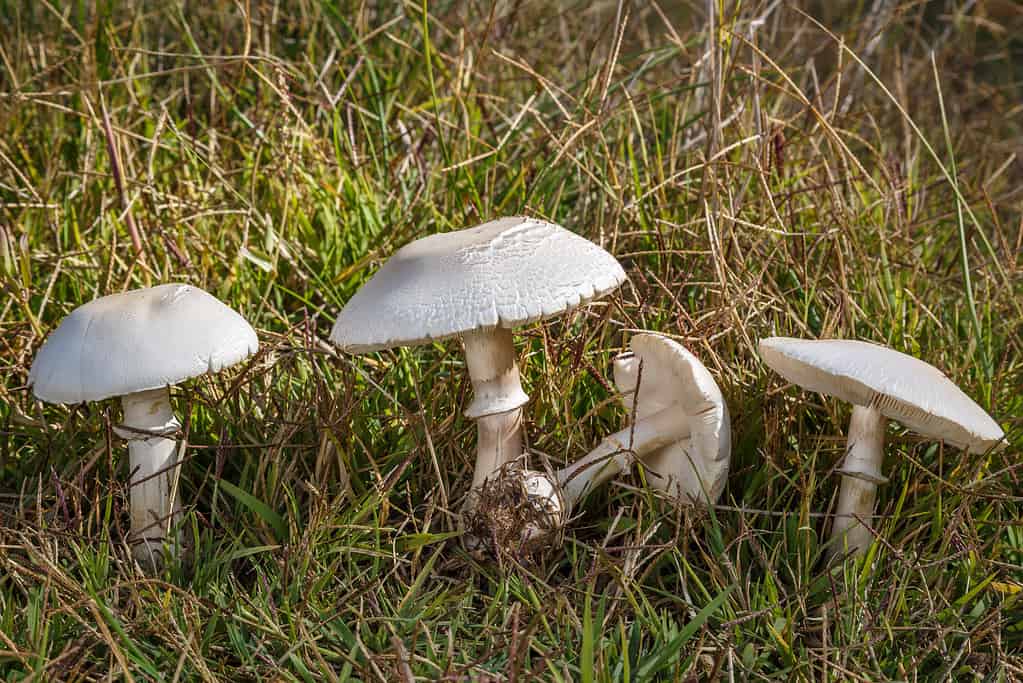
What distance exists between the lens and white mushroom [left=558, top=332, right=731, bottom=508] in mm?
2316

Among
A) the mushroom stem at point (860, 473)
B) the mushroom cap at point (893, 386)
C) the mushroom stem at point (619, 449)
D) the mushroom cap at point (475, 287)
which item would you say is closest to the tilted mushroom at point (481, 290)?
the mushroom cap at point (475, 287)

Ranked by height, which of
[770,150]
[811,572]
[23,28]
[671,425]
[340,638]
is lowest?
[811,572]

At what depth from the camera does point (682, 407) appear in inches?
95.3

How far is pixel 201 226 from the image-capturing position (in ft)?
11.4

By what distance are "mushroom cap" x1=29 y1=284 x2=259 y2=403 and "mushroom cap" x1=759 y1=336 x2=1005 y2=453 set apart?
130 cm

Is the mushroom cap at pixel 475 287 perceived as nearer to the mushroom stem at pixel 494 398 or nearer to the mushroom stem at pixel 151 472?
the mushroom stem at pixel 494 398

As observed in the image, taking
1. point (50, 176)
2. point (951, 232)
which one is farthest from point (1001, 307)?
point (50, 176)

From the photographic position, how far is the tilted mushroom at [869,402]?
2.06m

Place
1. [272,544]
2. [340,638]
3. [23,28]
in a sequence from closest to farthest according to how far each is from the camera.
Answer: [340,638] < [272,544] < [23,28]

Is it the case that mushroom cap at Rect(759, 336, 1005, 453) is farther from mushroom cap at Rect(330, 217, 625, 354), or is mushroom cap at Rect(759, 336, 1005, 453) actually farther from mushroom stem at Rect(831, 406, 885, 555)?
mushroom cap at Rect(330, 217, 625, 354)

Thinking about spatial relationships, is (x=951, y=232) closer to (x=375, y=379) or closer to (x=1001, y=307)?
(x=1001, y=307)

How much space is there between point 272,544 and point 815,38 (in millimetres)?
4854

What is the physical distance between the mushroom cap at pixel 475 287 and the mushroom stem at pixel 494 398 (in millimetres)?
224

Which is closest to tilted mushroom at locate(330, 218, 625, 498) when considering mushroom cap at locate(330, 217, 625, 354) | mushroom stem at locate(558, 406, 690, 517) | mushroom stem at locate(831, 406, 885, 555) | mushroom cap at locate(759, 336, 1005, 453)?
mushroom cap at locate(330, 217, 625, 354)
